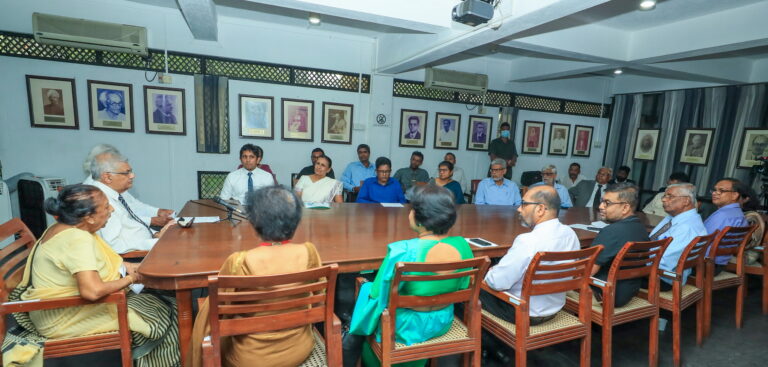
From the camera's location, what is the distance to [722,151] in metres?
5.79

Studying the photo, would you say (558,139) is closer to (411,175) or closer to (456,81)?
(456,81)

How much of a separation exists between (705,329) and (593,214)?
1.30 metres

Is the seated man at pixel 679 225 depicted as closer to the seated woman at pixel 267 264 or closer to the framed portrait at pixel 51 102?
the seated woman at pixel 267 264

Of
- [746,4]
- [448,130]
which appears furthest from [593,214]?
[448,130]

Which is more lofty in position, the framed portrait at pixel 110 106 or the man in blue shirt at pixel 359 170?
the framed portrait at pixel 110 106

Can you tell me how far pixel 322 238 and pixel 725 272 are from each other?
3176 millimetres

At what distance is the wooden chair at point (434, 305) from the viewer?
4.51 feet

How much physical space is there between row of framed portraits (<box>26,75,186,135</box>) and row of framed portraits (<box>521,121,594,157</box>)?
6.02 m

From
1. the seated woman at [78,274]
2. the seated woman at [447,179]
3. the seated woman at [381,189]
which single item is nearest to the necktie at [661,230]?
the seated woman at [447,179]

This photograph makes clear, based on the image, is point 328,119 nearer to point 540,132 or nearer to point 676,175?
point 540,132

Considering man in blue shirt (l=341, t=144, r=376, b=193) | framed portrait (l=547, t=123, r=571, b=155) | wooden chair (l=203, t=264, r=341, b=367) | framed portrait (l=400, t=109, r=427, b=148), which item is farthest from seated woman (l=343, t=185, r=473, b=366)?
framed portrait (l=547, t=123, r=571, b=155)

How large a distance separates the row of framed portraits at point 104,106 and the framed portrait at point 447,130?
399 centimetres

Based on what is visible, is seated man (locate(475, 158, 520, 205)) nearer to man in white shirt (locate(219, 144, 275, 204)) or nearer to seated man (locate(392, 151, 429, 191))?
seated man (locate(392, 151, 429, 191))

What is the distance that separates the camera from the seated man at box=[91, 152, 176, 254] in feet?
6.98
